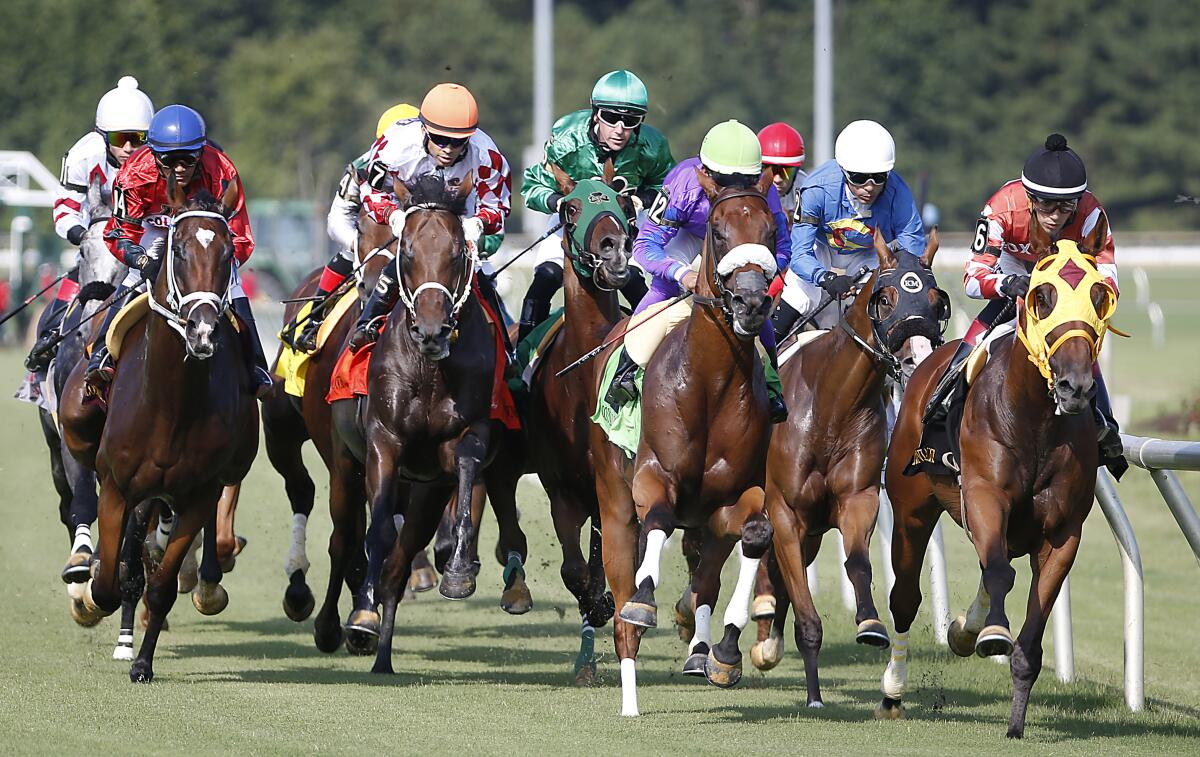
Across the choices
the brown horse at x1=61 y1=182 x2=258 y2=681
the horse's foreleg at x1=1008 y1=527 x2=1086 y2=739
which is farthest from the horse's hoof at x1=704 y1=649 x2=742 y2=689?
the brown horse at x1=61 y1=182 x2=258 y2=681

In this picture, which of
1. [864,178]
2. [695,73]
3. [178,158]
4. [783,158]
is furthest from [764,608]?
[695,73]

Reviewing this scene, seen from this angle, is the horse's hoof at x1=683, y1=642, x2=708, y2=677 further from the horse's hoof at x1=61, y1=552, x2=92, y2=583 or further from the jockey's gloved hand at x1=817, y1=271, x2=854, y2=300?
the horse's hoof at x1=61, y1=552, x2=92, y2=583

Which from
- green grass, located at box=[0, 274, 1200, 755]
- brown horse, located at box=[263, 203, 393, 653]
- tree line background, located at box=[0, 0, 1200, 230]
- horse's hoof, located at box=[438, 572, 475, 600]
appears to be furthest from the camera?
tree line background, located at box=[0, 0, 1200, 230]

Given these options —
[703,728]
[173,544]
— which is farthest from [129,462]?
[703,728]

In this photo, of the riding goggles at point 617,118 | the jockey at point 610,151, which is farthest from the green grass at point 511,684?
the riding goggles at point 617,118

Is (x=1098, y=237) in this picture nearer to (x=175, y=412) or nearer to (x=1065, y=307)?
(x=1065, y=307)

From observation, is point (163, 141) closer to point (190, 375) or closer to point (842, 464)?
point (190, 375)

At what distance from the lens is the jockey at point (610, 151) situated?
32.3 feet

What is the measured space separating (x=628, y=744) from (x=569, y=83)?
44895 millimetres

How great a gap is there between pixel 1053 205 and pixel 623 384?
201 cm

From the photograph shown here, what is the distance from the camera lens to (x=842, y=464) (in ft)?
28.8

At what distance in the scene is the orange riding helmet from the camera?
374 inches

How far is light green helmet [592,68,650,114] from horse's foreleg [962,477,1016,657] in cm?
288

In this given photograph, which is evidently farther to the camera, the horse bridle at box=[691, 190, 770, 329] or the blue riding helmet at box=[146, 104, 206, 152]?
the blue riding helmet at box=[146, 104, 206, 152]
